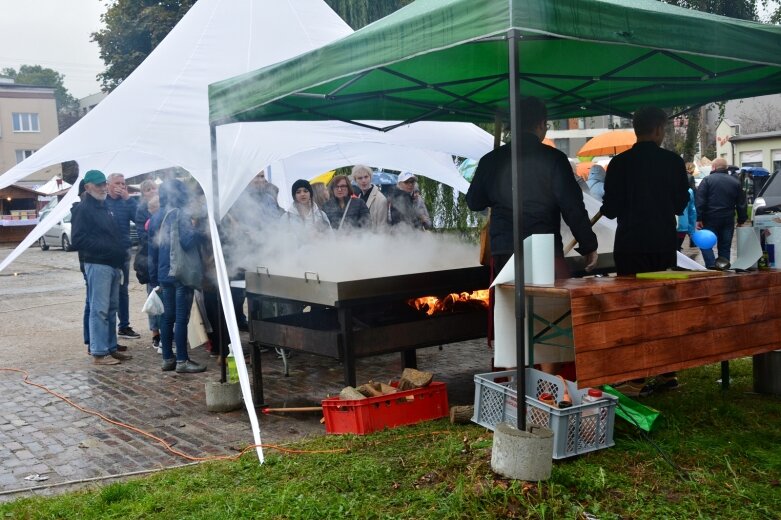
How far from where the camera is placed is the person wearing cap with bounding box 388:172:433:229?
10375 millimetres

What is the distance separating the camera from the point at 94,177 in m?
8.09

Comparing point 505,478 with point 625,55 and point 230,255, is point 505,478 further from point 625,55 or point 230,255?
point 230,255

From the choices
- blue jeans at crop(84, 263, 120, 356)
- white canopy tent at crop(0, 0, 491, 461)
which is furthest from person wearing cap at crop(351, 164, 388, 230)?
blue jeans at crop(84, 263, 120, 356)

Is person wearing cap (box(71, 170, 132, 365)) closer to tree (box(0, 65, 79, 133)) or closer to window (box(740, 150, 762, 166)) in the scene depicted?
window (box(740, 150, 762, 166))

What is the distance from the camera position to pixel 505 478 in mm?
3842

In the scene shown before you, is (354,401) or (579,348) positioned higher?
(579,348)

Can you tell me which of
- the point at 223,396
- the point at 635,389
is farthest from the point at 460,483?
the point at 223,396

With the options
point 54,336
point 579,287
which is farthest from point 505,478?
point 54,336

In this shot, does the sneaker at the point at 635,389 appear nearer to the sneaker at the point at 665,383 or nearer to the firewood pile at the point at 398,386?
the sneaker at the point at 665,383

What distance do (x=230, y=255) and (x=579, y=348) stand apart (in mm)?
4216

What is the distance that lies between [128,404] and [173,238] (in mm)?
1809

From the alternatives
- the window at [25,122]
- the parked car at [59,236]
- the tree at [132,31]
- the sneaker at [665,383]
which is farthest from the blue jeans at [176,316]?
the window at [25,122]

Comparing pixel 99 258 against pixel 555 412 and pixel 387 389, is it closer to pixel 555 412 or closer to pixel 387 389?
pixel 387 389

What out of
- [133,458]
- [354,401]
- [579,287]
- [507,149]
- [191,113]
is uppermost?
[191,113]
